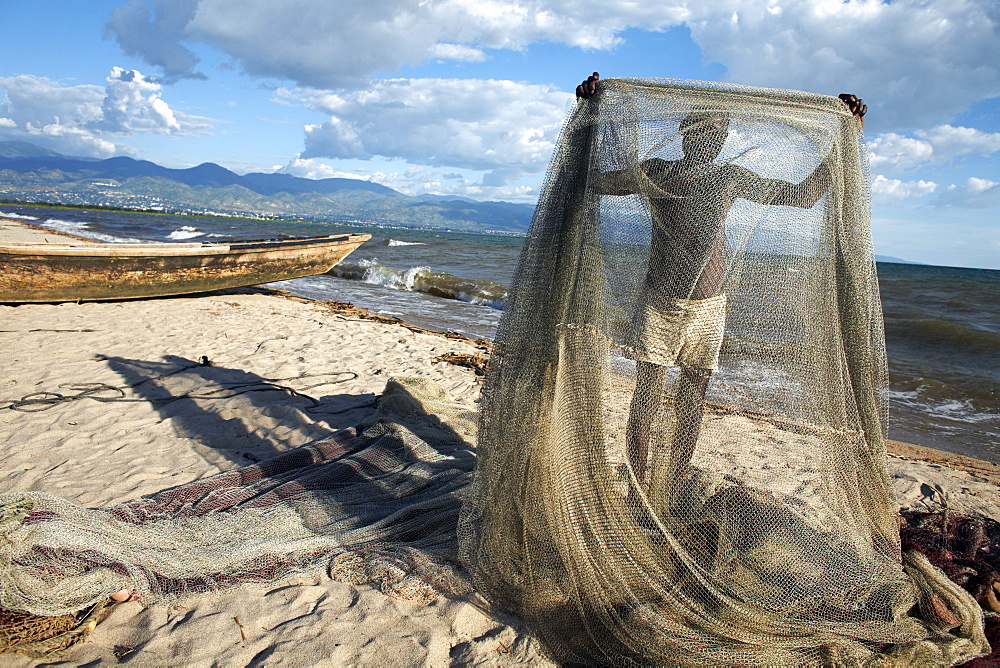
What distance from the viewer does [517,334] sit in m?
2.42

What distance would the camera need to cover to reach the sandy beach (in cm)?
204

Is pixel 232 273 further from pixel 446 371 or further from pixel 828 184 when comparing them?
pixel 828 184

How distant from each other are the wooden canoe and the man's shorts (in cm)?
888

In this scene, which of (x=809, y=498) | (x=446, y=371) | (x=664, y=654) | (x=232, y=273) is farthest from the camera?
(x=232, y=273)

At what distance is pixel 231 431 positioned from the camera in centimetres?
421

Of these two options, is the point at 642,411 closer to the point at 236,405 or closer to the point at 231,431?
the point at 231,431

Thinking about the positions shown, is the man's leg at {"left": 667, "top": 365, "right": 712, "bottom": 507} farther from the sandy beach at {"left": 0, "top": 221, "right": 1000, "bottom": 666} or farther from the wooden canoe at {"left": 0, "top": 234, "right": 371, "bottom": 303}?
the wooden canoe at {"left": 0, "top": 234, "right": 371, "bottom": 303}

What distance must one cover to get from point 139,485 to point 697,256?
3.25m

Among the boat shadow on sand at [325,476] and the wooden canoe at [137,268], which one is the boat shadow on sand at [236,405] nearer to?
the boat shadow on sand at [325,476]

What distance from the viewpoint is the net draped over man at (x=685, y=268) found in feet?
7.39

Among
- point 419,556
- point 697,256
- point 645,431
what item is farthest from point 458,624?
point 697,256

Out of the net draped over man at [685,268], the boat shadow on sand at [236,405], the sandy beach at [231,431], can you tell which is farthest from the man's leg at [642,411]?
the boat shadow on sand at [236,405]

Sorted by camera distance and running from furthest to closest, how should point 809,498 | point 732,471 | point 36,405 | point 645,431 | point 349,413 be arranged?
point 349,413
point 36,405
point 809,498
point 732,471
point 645,431

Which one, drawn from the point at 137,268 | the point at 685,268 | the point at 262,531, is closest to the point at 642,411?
the point at 685,268
